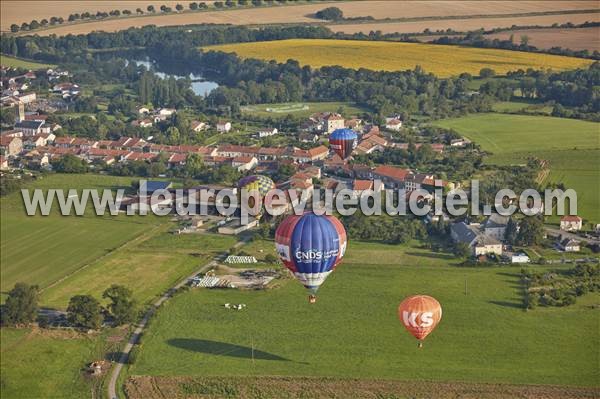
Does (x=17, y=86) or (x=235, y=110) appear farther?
(x=17, y=86)

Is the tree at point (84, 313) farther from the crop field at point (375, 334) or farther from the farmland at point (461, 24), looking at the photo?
the farmland at point (461, 24)

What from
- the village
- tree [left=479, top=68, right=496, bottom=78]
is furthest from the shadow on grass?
tree [left=479, top=68, right=496, bottom=78]

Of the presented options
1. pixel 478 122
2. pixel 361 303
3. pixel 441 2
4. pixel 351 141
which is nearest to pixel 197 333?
pixel 361 303

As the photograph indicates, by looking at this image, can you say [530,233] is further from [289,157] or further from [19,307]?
[19,307]

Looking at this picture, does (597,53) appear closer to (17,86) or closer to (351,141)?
(351,141)

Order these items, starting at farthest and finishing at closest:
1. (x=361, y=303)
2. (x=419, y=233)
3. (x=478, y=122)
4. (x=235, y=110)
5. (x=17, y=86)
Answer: (x=17, y=86) < (x=235, y=110) < (x=478, y=122) < (x=419, y=233) < (x=361, y=303)

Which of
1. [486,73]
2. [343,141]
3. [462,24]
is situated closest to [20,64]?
[486,73]

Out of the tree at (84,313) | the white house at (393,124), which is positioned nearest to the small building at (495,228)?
the tree at (84,313)

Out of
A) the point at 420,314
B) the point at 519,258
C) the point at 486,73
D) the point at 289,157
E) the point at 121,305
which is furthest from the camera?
the point at 486,73

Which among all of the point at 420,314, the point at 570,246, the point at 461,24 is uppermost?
the point at 461,24
